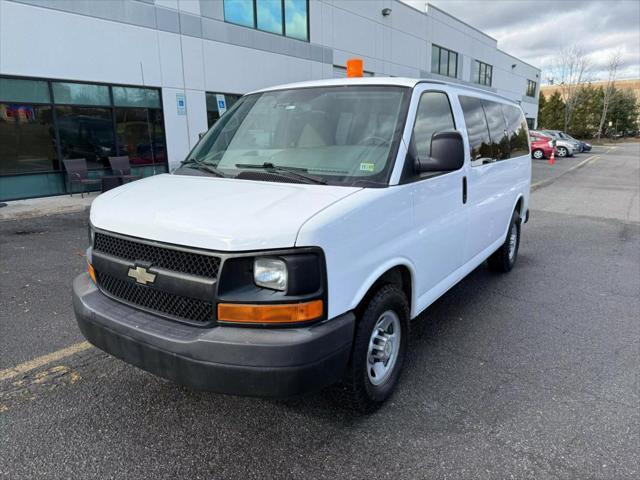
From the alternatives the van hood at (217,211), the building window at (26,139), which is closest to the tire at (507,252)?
the van hood at (217,211)

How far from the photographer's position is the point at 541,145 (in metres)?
27.6

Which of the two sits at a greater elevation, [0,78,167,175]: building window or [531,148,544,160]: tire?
[0,78,167,175]: building window

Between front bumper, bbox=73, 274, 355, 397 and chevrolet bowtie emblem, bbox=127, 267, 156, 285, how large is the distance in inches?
8.3

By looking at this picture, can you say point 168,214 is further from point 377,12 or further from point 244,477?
point 377,12

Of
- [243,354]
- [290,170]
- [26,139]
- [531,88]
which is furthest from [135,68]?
[531,88]

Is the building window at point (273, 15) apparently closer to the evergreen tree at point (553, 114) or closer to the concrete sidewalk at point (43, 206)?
the concrete sidewalk at point (43, 206)

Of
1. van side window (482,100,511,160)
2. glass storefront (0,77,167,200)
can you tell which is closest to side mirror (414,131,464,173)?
van side window (482,100,511,160)

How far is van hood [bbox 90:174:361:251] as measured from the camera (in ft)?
7.16

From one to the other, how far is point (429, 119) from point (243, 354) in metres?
2.19

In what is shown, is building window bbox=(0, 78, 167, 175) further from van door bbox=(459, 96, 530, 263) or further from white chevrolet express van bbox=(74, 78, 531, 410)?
van door bbox=(459, 96, 530, 263)

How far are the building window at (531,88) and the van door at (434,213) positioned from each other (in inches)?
1953

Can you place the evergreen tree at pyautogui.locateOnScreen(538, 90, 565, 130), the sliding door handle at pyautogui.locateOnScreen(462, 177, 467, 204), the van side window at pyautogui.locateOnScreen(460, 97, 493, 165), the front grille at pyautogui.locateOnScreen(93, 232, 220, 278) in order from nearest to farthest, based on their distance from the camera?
the front grille at pyautogui.locateOnScreen(93, 232, 220, 278), the sliding door handle at pyautogui.locateOnScreen(462, 177, 467, 204), the van side window at pyautogui.locateOnScreen(460, 97, 493, 165), the evergreen tree at pyautogui.locateOnScreen(538, 90, 565, 130)

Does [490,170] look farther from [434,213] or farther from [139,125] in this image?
[139,125]

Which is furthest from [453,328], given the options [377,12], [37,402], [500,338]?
[377,12]
